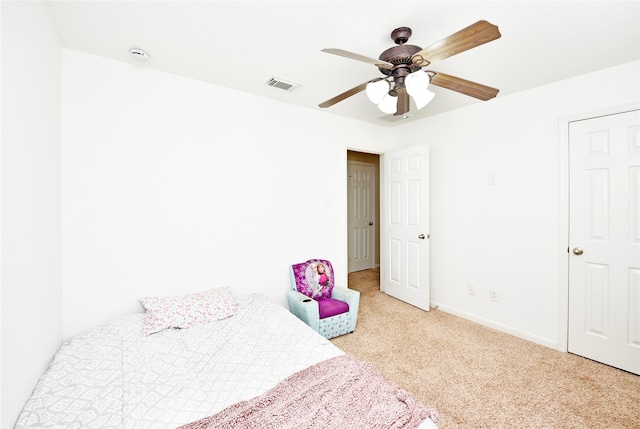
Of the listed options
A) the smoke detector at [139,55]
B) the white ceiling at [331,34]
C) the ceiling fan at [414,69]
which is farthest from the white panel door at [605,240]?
the smoke detector at [139,55]

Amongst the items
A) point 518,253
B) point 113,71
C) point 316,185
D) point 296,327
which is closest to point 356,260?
point 316,185

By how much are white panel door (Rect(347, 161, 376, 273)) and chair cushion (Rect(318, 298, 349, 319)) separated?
7.99 feet

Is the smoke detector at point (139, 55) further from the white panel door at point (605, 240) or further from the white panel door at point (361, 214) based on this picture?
the white panel door at point (361, 214)

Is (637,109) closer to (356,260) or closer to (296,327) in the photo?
(296,327)

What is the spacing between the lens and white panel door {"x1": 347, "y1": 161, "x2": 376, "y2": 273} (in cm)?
529

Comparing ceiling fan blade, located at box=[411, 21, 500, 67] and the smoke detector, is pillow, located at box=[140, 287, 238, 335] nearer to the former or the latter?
the smoke detector

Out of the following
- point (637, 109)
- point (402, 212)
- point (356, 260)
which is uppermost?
point (637, 109)

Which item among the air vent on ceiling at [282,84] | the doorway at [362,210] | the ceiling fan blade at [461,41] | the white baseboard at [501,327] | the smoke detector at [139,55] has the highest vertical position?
the air vent on ceiling at [282,84]

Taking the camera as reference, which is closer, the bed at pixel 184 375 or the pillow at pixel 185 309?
the bed at pixel 184 375

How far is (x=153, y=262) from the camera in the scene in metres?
2.26

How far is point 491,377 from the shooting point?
2104 millimetres

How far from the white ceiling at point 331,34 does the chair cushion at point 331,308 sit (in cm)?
212

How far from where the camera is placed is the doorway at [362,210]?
5.28 metres

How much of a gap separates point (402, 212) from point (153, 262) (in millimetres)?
2872
